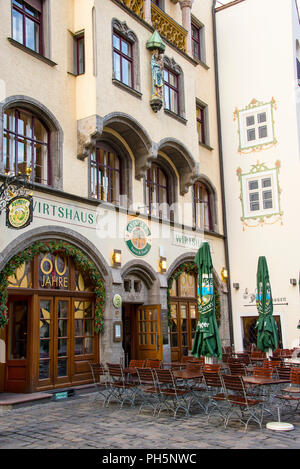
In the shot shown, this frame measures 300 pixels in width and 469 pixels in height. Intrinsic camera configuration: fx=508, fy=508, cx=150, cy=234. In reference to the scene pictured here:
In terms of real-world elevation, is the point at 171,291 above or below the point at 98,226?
below

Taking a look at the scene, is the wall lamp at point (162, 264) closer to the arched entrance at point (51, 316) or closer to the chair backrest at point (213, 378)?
the arched entrance at point (51, 316)

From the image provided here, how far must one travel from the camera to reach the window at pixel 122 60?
14727mm

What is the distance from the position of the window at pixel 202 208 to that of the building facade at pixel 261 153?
34.6 inches

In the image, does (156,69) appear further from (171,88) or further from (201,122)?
(201,122)

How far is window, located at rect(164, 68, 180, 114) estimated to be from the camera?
671 inches

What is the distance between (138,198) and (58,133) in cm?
365

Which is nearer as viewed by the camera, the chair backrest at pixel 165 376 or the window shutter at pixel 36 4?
the chair backrest at pixel 165 376

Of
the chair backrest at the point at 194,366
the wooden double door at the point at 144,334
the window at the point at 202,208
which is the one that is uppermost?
the window at the point at 202,208

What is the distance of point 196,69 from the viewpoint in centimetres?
2008

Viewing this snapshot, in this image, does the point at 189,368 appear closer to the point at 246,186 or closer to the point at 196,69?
the point at 246,186

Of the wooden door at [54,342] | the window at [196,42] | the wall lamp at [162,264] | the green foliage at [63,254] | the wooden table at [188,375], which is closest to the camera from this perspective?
the wooden table at [188,375]

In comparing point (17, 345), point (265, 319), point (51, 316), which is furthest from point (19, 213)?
point (265, 319)

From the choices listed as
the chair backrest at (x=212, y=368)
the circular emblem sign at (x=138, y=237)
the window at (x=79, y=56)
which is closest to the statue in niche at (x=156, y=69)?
the window at (x=79, y=56)

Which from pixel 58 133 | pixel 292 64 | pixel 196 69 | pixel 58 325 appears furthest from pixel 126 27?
pixel 58 325
